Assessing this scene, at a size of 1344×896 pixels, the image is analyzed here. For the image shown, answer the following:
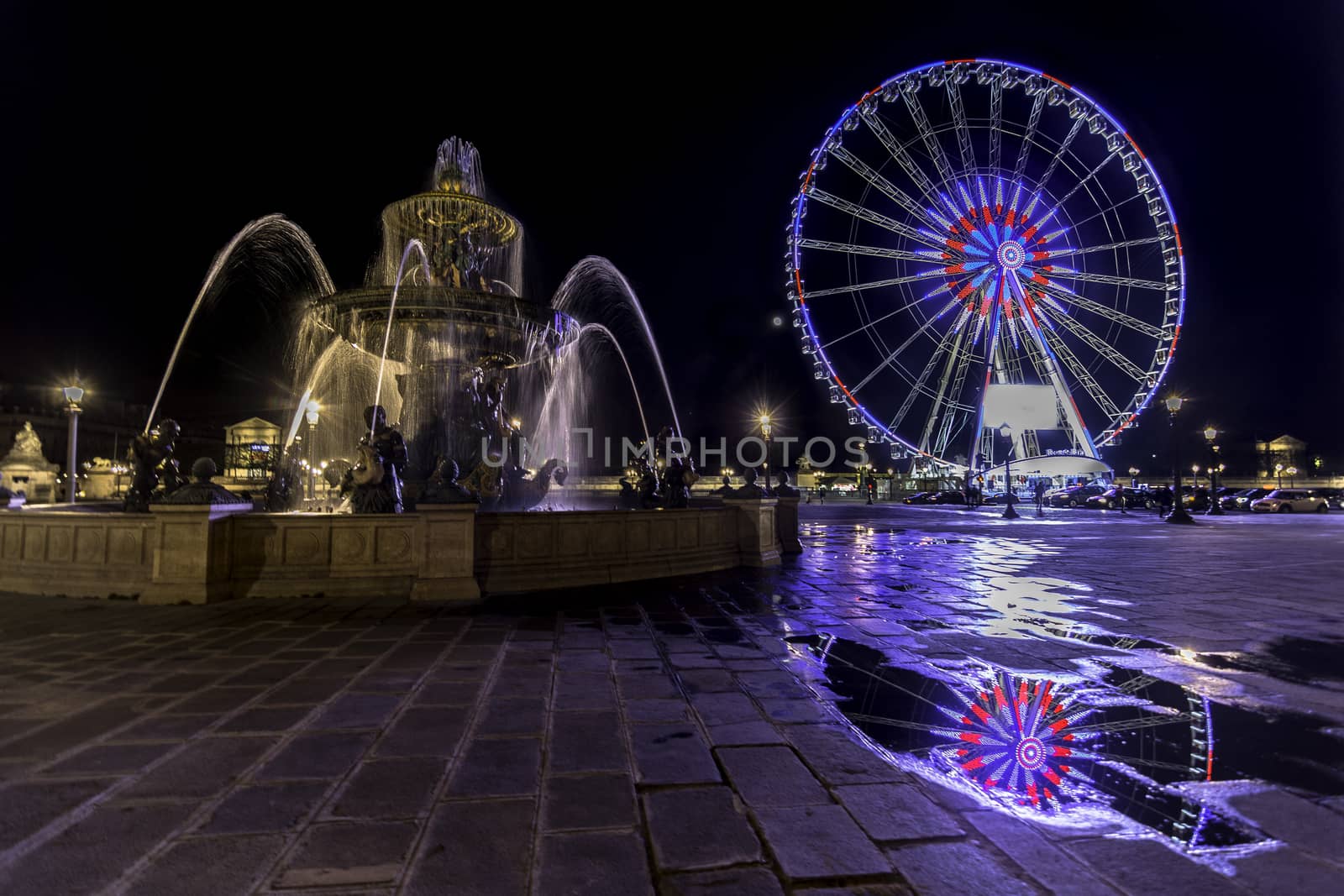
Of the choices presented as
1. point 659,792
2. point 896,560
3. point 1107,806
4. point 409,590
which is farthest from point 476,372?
point 1107,806

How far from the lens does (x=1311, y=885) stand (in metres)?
2.61

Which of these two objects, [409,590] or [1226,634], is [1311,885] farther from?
[409,590]

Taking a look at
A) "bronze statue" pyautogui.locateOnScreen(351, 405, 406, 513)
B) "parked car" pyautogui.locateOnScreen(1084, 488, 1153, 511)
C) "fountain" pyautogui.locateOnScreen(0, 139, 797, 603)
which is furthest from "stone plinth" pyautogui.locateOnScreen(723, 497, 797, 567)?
"parked car" pyautogui.locateOnScreen(1084, 488, 1153, 511)

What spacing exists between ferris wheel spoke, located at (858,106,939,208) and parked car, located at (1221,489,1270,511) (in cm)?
2797

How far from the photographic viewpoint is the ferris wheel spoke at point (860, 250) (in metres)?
31.6

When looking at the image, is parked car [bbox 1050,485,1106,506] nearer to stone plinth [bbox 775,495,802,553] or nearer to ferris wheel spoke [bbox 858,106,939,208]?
ferris wheel spoke [bbox 858,106,939,208]

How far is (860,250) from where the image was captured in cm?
3228

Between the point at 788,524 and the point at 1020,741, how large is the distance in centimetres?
1106

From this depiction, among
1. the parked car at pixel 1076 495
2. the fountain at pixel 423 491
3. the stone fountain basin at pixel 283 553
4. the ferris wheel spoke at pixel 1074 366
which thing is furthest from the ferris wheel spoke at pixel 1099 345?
the stone fountain basin at pixel 283 553

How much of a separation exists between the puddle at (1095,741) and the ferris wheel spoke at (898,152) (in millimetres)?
31210

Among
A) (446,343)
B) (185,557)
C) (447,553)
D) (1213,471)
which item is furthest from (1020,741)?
(1213,471)

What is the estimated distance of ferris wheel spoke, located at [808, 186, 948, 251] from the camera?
3152 cm

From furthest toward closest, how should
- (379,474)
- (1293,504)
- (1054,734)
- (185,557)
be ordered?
(1293,504) → (379,474) → (185,557) → (1054,734)

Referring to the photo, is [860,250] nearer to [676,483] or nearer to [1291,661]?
[676,483]
